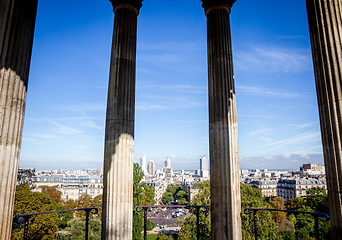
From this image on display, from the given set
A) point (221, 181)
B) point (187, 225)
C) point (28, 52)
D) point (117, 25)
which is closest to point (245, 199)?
point (187, 225)

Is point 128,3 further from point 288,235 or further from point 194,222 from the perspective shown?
point 288,235

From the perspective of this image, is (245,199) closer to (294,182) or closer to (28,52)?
(28,52)

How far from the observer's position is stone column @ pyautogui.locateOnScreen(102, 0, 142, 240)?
5.78 m

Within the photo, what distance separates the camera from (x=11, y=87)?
4105mm

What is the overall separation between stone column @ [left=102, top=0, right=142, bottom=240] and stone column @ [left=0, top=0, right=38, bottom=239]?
2.31 m

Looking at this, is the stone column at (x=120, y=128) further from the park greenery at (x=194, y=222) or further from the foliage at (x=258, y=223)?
the foliage at (x=258, y=223)

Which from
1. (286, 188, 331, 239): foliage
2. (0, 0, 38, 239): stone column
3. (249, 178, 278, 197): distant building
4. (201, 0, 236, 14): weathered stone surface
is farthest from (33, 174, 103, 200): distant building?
(0, 0, 38, 239): stone column

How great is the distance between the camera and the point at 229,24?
7344 mm

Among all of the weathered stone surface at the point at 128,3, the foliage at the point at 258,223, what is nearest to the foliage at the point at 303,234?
the foliage at the point at 258,223

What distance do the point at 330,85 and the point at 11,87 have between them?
593cm

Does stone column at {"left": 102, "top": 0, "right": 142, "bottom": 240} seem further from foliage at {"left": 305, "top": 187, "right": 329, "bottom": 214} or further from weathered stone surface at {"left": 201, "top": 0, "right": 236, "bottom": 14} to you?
foliage at {"left": 305, "top": 187, "right": 329, "bottom": 214}

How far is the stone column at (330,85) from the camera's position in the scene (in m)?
3.66

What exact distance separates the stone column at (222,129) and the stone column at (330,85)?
2.61 m

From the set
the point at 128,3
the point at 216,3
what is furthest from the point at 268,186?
the point at 128,3
